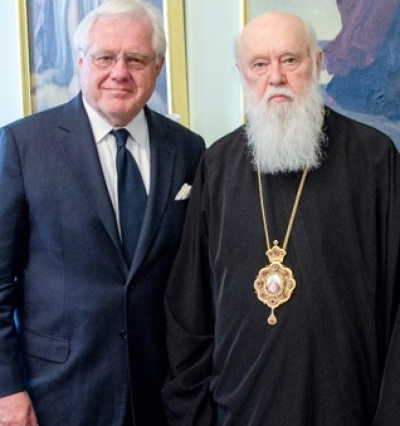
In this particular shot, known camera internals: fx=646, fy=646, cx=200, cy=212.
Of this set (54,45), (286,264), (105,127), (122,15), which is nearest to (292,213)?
(286,264)

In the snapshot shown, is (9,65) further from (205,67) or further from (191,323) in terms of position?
(191,323)

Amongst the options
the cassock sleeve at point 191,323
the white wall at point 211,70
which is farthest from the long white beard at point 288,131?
the white wall at point 211,70

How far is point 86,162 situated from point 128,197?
147mm

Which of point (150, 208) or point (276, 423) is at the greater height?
point (150, 208)

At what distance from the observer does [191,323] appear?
5.89 feet

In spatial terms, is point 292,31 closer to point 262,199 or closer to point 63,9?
point 262,199

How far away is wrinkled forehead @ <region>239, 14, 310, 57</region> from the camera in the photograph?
1.67 metres

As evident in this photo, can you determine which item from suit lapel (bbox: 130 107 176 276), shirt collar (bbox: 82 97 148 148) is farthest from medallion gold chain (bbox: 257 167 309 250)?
shirt collar (bbox: 82 97 148 148)

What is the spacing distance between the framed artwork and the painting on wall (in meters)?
0.49

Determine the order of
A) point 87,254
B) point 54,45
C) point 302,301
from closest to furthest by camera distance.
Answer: point 302,301 < point 87,254 < point 54,45

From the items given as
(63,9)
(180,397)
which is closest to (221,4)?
(63,9)

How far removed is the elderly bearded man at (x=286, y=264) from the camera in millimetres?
1578

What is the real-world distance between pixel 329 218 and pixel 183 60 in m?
1.18

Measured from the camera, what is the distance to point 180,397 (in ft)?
5.81
